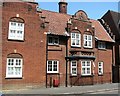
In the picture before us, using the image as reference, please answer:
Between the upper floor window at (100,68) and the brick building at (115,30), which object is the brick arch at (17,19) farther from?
the brick building at (115,30)

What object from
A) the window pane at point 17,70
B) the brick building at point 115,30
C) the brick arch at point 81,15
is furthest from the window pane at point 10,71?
the brick building at point 115,30

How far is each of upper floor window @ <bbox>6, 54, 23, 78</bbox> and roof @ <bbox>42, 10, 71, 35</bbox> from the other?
5846 mm

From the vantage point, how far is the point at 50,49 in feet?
102

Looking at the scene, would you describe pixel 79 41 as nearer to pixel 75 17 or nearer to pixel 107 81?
pixel 75 17

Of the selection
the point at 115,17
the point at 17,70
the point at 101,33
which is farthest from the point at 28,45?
the point at 115,17

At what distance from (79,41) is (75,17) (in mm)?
3055

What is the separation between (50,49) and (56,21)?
5.16 metres

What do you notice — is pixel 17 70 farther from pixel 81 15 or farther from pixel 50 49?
pixel 81 15

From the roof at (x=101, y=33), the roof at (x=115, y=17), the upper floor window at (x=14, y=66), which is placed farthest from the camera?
the roof at (x=115, y=17)

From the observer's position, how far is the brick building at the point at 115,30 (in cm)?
3953

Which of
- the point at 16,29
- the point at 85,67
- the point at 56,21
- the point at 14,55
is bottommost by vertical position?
the point at 85,67

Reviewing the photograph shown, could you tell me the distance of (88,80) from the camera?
1341 inches

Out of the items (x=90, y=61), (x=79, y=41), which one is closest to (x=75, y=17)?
(x=79, y=41)

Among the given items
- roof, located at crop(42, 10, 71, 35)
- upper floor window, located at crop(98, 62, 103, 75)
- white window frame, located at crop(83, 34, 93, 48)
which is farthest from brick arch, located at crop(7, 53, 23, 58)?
upper floor window, located at crop(98, 62, 103, 75)
